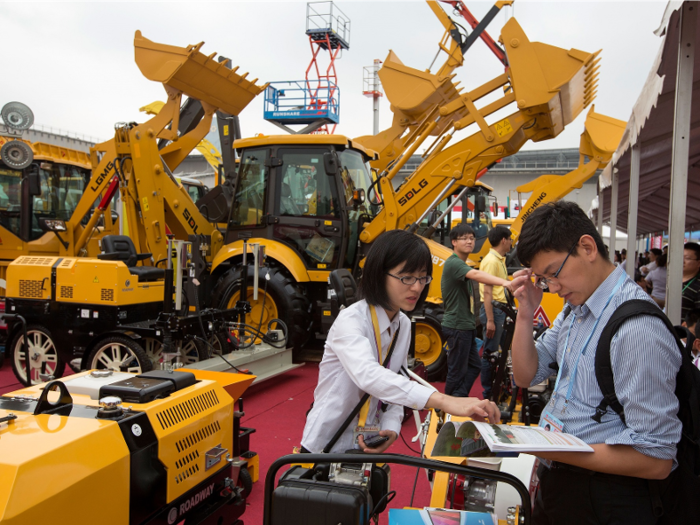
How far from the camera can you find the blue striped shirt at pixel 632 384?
130 cm

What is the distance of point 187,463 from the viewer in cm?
200

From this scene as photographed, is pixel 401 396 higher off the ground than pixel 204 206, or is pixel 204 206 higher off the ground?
pixel 204 206

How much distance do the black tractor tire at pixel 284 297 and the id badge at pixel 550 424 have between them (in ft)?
16.2

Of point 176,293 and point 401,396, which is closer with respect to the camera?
point 401,396

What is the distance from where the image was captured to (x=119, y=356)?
505cm

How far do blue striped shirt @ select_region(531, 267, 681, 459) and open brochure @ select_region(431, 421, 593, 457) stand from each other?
0.29 ft

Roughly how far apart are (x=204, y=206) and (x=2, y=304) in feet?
9.29

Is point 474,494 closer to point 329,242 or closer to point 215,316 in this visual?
point 215,316

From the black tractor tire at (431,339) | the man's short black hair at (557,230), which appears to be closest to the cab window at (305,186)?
the black tractor tire at (431,339)

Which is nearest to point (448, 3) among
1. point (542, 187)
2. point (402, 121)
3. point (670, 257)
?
point (402, 121)

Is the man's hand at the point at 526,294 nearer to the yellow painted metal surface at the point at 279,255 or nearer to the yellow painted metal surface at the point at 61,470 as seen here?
the yellow painted metal surface at the point at 61,470

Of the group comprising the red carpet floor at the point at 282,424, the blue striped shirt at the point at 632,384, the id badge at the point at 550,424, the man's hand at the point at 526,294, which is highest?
the man's hand at the point at 526,294

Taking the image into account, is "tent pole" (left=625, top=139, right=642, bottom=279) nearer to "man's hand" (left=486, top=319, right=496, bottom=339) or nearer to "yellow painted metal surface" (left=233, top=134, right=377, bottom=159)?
"man's hand" (left=486, top=319, right=496, bottom=339)

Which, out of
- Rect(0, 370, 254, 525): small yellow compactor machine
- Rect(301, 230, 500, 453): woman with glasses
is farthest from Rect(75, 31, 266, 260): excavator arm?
Rect(301, 230, 500, 453): woman with glasses
